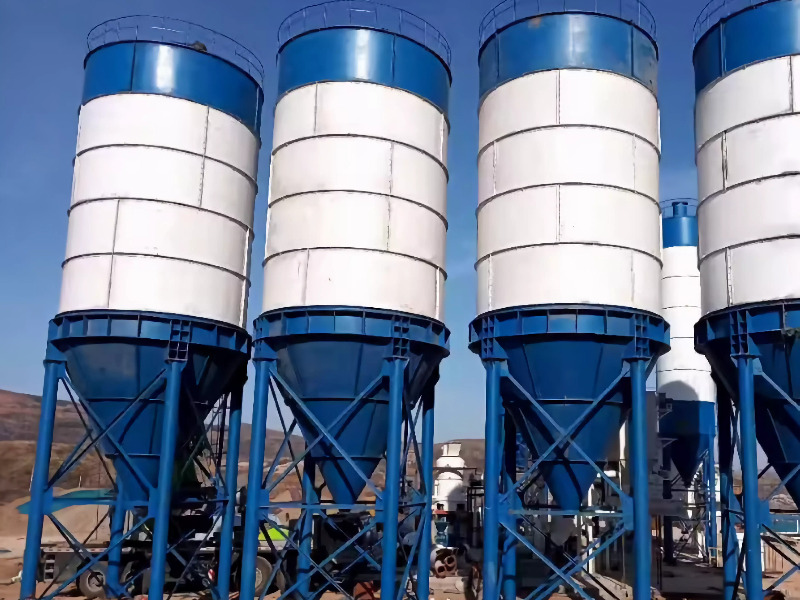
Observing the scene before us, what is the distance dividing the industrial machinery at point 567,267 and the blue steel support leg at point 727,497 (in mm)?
2353

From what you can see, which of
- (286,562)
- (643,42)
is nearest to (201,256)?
(286,562)

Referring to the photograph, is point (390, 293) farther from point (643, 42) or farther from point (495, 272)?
point (643, 42)

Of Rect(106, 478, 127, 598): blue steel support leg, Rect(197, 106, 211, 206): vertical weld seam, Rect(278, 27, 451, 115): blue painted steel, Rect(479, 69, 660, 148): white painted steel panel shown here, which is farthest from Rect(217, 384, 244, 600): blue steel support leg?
Rect(479, 69, 660, 148): white painted steel panel

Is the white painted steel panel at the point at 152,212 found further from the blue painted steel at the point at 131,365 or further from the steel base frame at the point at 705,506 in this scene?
the steel base frame at the point at 705,506

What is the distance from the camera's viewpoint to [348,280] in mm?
15523

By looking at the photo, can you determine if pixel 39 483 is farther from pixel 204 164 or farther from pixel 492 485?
pixel 492 485

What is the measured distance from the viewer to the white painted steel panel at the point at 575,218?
14906 mm

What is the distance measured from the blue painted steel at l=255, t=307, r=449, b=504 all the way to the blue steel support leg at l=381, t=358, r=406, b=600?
245 mm

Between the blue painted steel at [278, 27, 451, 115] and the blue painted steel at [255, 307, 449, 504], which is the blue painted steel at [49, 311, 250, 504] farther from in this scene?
the blue painted steel at [278, 27, 451, 115]

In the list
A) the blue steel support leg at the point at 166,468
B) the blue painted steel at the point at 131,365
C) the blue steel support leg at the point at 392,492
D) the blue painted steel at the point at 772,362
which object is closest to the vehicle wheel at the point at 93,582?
the blue painted steel at the point at 131,365

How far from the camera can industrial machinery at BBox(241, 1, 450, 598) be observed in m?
15.3

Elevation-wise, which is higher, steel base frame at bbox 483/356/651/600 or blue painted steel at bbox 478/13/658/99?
blue painted steel at bbox 478/13/658/99

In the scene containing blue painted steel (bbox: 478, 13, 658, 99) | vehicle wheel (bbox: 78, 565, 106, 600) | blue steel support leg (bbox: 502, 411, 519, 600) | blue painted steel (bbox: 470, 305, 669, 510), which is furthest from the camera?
vehicle wheel (bbox: 78, 565, 106, 600)

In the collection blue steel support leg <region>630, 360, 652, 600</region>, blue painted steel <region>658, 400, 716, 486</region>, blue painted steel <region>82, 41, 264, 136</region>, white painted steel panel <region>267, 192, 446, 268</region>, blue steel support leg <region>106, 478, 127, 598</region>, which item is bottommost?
blue steel support leg <region>106, 478, 127, 598</region>
